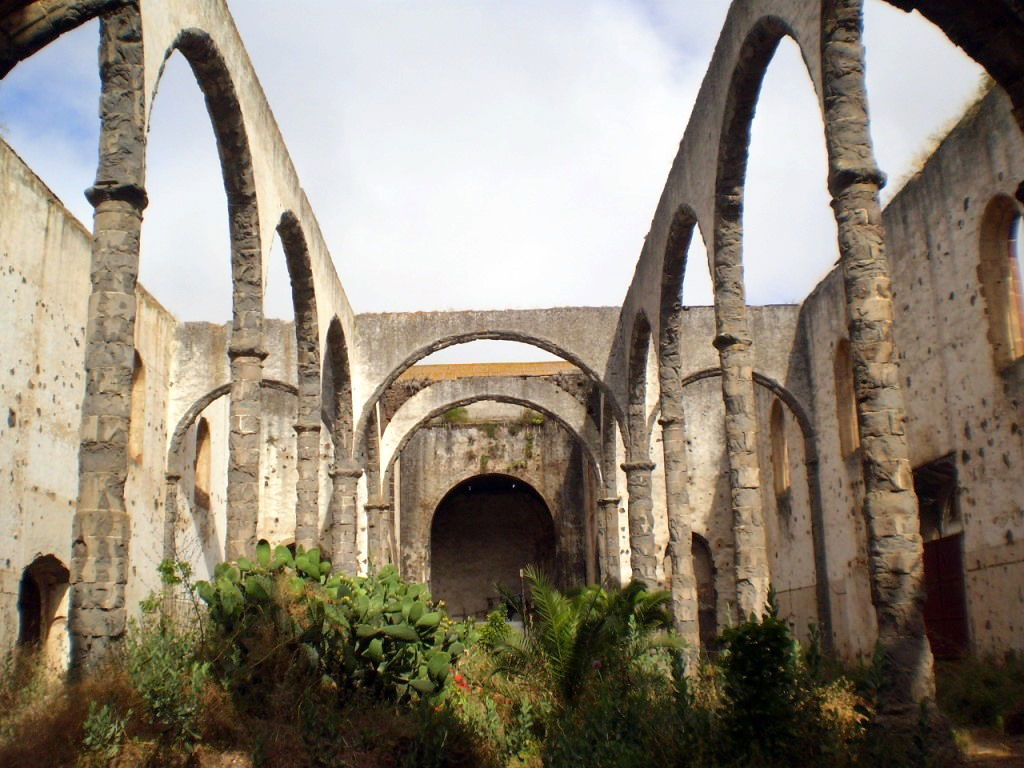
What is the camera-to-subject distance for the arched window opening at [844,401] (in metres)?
15.3

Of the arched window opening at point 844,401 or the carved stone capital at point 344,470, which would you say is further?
the carved stone capital at point 344,470

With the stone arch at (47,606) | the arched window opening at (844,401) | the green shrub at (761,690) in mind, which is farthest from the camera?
the arched window opening at (844,401)

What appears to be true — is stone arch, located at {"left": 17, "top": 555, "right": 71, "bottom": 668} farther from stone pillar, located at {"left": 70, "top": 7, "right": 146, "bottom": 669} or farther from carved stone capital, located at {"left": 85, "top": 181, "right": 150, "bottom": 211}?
carved stone capital, located at {"left": 85, "top": 181, "right": 150, "bottom": 211}

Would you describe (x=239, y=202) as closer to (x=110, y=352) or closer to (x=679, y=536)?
(x=110, y=352)

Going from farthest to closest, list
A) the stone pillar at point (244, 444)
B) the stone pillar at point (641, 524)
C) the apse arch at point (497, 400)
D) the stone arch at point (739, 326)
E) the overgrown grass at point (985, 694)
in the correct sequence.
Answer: the apse arch at point (497, 400) → the stone pillar at point (641, 524) → the stone pillar at point (244, 444) → the stone arch at point (739, 326) → the overgrown grass at point (985, 694)

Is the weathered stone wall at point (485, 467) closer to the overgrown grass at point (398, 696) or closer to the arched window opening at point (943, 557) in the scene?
the arched window opening at point (943, 557)

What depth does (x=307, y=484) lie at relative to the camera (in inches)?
521

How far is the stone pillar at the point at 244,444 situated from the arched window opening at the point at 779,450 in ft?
36.6

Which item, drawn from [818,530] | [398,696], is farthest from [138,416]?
[818,530]

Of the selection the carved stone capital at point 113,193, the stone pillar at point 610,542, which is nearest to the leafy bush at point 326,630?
the carved stone capital at point 113,193

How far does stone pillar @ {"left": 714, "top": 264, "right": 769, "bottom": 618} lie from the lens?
10.1m

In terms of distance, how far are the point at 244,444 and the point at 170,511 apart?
6.68 meters

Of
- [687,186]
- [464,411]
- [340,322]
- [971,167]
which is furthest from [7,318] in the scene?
[464,411]

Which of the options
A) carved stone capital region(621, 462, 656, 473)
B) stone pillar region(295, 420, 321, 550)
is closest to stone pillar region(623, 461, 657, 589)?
carved stone capital region(621, 462, 656, 473)
